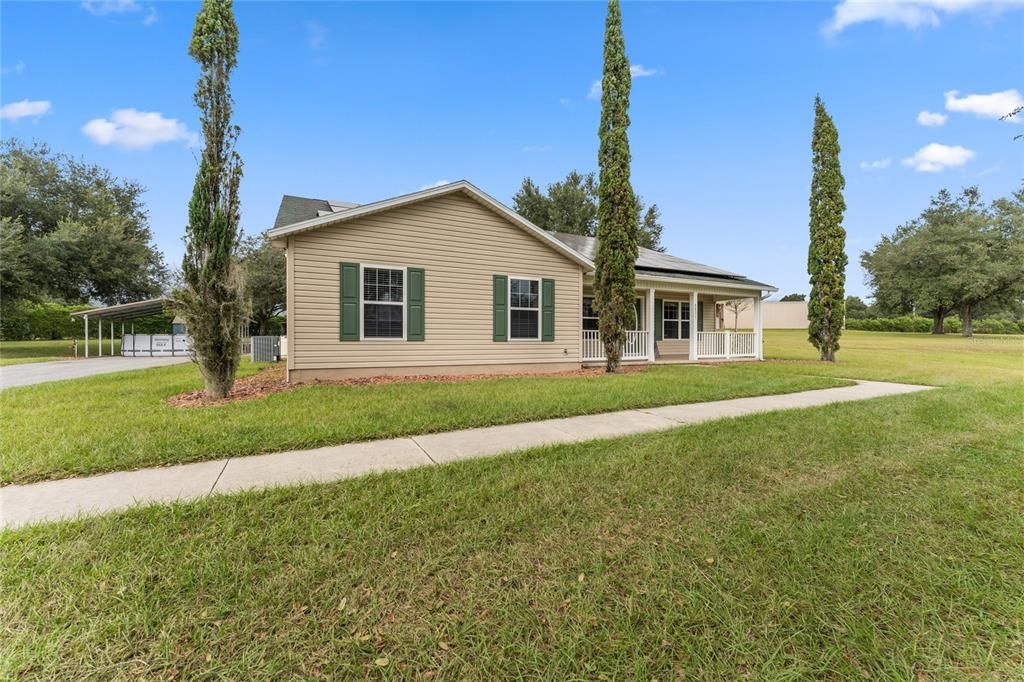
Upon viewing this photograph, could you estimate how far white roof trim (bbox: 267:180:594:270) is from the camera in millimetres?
8125

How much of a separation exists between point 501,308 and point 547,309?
131 centimetres

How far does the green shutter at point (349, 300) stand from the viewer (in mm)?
8711

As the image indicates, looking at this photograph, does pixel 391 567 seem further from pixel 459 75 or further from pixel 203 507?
pixel 459 75

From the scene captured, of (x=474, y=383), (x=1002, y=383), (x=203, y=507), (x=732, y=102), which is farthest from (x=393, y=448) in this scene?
→ (x=732, y=102)

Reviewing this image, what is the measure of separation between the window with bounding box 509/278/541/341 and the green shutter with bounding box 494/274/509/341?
123 mm

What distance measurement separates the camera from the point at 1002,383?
8.27m

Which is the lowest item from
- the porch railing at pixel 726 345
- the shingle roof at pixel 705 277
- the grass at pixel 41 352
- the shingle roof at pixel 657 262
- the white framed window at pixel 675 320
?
the grass at pixel 41 352

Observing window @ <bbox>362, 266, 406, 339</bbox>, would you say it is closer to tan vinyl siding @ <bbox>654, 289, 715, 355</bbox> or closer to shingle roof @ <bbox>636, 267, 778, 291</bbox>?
shingle roof @ <bbox>636, 267, 778, 291</bbox>

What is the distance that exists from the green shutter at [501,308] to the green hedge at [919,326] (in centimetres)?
4121

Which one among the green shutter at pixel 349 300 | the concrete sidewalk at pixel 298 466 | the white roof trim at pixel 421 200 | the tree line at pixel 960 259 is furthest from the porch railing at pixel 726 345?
the tree line at pixel 960 259

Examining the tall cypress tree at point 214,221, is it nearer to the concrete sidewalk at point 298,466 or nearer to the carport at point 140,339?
the concrete sidewalk at point 298,466

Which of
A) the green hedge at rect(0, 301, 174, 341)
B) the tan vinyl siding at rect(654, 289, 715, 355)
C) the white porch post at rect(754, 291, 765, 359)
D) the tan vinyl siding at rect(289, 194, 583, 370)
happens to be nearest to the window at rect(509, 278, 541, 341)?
the tan vinyl siding at rect(289, 194, 583, 370)

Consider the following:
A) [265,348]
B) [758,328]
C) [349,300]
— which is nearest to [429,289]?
[349,300]

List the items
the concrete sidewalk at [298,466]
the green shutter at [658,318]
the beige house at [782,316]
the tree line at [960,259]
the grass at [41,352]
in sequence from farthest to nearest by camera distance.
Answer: the beige house at [782,316]
the tree line at [960,259]
the grass at [41,352]
the green shutter at [658,318]
the concrete sidewalk at [298,466]
